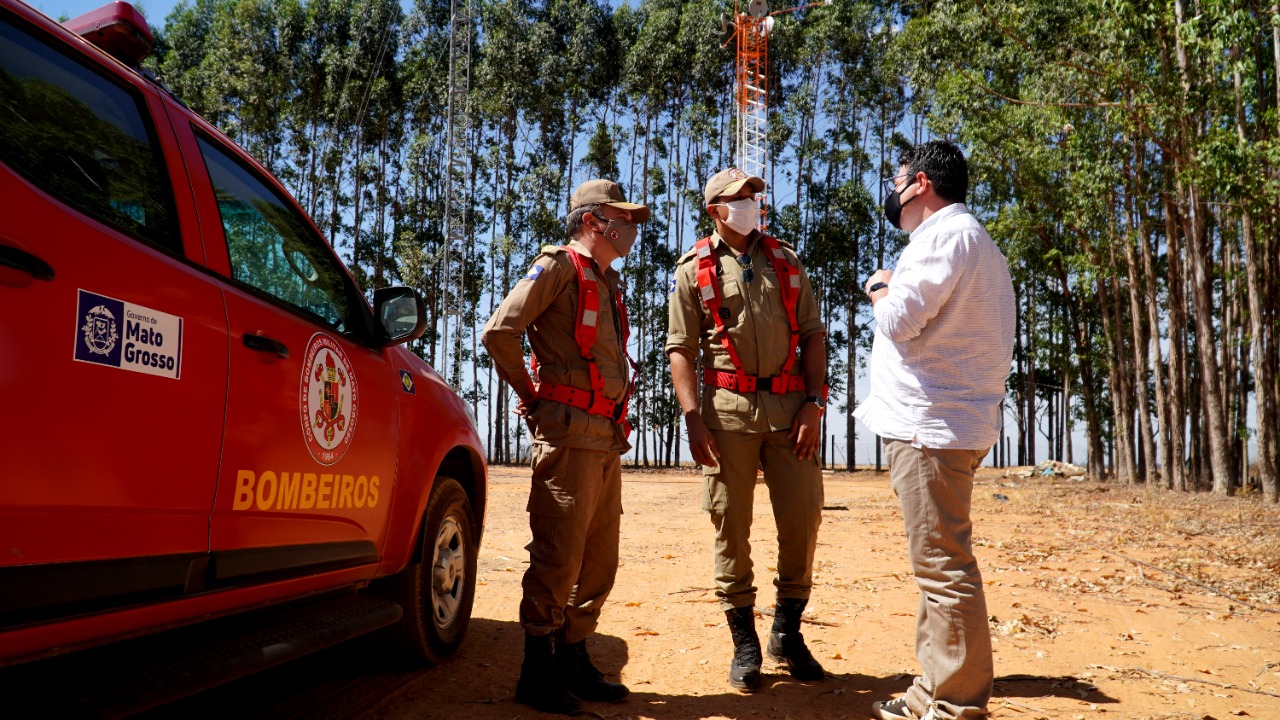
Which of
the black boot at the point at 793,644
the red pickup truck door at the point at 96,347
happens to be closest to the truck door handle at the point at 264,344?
the red pickup truck door at the point at 96,347

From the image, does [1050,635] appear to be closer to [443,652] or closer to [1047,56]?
[443,652]

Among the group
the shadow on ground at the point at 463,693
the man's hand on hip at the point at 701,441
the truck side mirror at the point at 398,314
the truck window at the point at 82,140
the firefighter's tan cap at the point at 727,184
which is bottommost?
the shadow on ground at the point at 463,693

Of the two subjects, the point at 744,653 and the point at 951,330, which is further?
the point at 744,653

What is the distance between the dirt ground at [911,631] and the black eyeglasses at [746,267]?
5.94 feet

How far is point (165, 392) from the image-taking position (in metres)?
2.11

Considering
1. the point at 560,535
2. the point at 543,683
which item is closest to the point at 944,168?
the point at 560,535

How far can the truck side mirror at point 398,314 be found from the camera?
338 cm

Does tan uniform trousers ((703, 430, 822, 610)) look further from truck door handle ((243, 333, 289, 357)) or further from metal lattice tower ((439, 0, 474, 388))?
metal lattice tower ((439, 0, 474, 388))

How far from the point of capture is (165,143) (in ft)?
8.13

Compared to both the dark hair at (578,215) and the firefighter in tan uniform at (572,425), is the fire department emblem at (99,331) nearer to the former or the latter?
the firefighter in tan uniform at (572,425)

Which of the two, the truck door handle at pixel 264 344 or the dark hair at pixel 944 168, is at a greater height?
the dark hair at pixel 944 168

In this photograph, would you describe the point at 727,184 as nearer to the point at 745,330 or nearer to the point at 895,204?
the point at 745,330

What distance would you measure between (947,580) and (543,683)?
1569 millimetres

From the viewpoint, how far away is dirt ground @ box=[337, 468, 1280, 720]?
3.48m
